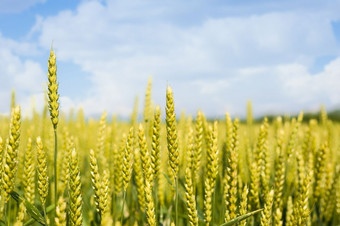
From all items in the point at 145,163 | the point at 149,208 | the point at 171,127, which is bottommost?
the point at 149,208

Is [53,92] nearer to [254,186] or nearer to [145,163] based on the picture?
[145,163]

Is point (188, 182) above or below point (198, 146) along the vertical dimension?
below

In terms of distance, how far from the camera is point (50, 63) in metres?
1.53

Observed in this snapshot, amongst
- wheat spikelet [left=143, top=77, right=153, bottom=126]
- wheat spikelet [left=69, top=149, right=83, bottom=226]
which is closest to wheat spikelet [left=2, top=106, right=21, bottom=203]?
wheat spikelet [left=69, top=149, right=83, bottom=226]

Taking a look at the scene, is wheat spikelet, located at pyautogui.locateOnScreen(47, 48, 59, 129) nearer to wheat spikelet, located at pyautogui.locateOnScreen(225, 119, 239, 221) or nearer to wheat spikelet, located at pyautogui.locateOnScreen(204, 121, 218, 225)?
wheat spikelet, located at pyautogui.locateOnScreen(204, 121, 218, 225)

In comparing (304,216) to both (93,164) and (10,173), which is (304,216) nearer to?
(93,164)

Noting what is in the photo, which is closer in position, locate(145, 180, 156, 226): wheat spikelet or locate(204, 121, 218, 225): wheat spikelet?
locate(145, 180, 156, 226): wheat spikelet

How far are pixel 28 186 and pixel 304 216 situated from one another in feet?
4.43

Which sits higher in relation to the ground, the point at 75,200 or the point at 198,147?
the point at 198,147

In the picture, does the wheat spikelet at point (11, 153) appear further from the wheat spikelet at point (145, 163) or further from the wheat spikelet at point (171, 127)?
the wheat spikelet at point (171, 127)

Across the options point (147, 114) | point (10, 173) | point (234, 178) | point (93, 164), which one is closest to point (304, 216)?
point (234, 178)

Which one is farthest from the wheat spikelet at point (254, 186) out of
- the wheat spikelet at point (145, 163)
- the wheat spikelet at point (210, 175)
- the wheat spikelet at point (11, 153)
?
the wheat spikelet at point (11, 153)

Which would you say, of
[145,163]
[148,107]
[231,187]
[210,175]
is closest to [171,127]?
[145,163]

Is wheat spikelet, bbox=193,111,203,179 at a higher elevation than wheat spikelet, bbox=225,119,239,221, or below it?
higher
